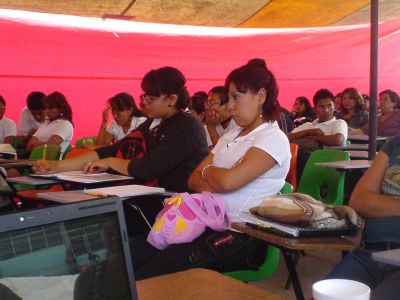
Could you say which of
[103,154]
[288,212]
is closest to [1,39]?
[103,154]

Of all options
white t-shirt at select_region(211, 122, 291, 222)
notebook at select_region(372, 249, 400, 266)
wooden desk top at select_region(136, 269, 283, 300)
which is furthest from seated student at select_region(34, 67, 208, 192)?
notebook at select_region(372, 249, 400, 266)

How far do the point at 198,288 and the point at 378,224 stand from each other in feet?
3.06

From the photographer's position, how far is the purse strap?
2.00 m

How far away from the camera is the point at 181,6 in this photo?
6086 mm

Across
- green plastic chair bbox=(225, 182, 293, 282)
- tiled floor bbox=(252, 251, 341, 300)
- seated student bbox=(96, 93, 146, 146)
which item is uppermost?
seated student bbox=(96, 93, 146, 146)

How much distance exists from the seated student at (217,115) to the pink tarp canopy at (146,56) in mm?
1999

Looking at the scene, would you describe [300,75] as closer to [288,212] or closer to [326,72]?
[326,72]

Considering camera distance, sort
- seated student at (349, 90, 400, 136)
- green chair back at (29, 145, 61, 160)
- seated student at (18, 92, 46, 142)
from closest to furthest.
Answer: green chair back at (29, 145, 61, 160), seated student at (18, 92, 46, 142), seated student at (349, 90, 400, 136)

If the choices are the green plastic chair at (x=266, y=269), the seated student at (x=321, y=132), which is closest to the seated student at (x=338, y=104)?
the seated student at (x=321, y=132)

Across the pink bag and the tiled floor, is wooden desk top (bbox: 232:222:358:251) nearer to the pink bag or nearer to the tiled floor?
the pink bag

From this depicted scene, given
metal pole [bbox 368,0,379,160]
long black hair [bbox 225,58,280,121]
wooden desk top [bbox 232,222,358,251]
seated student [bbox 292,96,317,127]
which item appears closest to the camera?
wooden desk top [bbox 232,222,358,251]

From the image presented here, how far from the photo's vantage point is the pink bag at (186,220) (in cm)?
199

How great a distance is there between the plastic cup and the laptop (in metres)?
0.29

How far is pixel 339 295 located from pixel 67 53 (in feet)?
18.4
